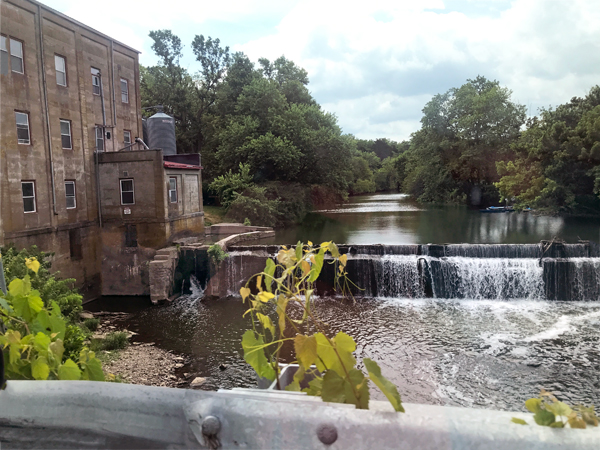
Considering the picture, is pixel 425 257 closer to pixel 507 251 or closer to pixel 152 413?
pixel 507 251

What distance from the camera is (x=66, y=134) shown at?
20.0 m

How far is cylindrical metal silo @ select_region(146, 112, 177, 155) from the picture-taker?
28.4m

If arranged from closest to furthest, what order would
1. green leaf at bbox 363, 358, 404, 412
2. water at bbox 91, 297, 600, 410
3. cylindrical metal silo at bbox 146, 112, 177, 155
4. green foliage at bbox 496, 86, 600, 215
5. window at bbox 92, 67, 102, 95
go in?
green leaf at bbox 363, 358, 404, 412 < water at bbox 91, 297, 600, 410 < window at bbox 92, 67, 102, 95 < cylindrical metal silo at bbox 146, 112, 177, 155 < green foliage at bbox 496, 86, 600, 215

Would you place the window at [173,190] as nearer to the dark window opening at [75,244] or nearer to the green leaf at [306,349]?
the dark window opening at [75,244]

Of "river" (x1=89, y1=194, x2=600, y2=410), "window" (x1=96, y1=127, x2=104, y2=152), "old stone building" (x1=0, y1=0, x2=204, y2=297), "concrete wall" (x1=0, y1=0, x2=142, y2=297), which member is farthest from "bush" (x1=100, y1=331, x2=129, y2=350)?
"window" (x1=96, y1=127, x2=104, y2=152)

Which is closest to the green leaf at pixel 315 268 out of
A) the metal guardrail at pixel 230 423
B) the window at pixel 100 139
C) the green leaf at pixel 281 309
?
the green leaf at pixel 281 309

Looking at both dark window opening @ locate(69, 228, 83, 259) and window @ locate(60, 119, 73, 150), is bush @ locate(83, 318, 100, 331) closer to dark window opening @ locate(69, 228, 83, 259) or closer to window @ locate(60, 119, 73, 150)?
dark window opening @ locate(69, 228, 83, 259)

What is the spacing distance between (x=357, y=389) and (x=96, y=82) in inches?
922

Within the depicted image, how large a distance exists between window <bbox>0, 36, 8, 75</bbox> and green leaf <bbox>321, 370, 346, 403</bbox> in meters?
18.9

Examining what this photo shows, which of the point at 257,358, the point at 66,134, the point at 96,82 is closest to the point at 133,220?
the point at 66,134

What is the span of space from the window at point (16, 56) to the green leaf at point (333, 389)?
63.1 feet

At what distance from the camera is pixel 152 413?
5.79 feet

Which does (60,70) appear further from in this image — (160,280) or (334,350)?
(334,350)

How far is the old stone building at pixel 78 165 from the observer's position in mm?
17312
